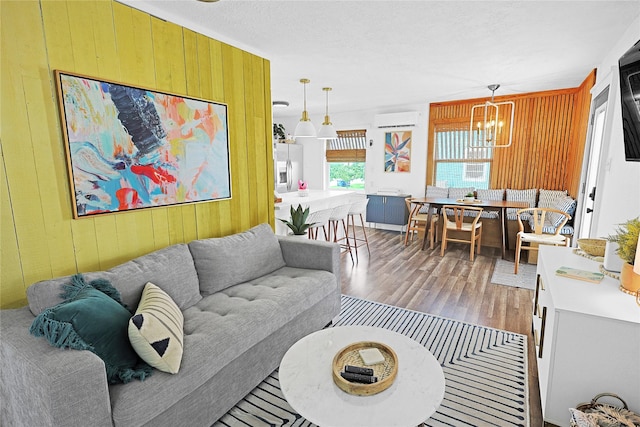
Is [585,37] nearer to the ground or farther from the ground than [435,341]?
farther from the ground

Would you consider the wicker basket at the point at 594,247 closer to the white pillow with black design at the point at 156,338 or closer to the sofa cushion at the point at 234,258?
the sofa cushion at the point at 234,258

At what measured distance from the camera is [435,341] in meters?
2.48

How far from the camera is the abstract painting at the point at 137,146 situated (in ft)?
6.23

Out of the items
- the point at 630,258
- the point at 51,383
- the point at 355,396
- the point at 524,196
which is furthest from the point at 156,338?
the point at 524,196

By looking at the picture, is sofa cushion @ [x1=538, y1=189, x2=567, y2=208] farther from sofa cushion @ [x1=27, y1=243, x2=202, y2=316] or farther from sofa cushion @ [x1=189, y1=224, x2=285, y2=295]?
sofa cushion @ [x1=27, y1=243, x2=202, y2=316]

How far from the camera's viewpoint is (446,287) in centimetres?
357

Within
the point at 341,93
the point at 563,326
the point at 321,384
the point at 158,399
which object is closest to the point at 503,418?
the point at 563,326

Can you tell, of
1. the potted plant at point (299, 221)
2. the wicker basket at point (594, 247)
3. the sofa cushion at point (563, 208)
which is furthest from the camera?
the sofa cushion at point (563, 208)

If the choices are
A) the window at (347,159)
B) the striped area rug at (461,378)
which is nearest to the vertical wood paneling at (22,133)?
the striped area rug at (461,378)

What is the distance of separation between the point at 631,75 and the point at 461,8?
1.16 meters

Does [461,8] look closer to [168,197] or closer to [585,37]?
[585,37]

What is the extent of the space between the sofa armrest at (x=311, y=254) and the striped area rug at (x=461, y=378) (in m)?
0.55

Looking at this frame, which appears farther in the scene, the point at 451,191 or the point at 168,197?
the point at 451,191

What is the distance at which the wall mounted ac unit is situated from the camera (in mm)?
6098
